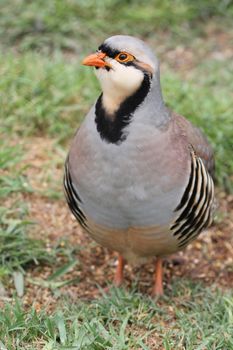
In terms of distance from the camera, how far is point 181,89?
534cm

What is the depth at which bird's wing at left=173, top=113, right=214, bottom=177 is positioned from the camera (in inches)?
147

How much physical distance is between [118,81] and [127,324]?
1.17 m

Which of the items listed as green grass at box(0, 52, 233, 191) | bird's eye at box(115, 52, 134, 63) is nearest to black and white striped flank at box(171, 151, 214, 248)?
bird's eye at box(115, 52, 134, 63)

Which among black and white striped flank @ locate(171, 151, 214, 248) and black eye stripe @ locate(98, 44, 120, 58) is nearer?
black eye stripe @ locate(98, 44, 120, 58)

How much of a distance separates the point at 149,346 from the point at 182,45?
3820mm

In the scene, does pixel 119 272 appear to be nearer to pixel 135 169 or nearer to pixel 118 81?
pixel 135 169

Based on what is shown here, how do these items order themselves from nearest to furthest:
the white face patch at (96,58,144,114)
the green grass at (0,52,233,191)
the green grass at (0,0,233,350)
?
the white face patch at (96,58,144,114) → the green grass at (0,0,233,350) → the green grass at (0,52,233,191)

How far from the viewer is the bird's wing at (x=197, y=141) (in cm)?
372

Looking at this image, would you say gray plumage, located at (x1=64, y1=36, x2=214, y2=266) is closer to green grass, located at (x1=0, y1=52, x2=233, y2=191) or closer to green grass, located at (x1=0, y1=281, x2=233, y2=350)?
green grass, located at (x1=0, y1=281, x2=233, y2=350)

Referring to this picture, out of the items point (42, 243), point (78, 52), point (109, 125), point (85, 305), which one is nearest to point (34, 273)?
point (42, 243)

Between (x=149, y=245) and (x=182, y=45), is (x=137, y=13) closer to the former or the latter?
(x=182, y=45)

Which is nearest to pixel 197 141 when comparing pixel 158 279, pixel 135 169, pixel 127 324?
pixel 135 169

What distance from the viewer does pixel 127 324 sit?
11.9 ft

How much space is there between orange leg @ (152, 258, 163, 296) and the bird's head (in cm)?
122
